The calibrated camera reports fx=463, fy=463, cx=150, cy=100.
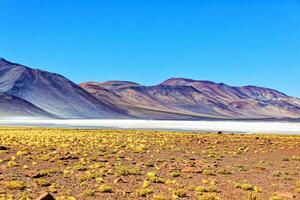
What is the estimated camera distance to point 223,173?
19.6 metres

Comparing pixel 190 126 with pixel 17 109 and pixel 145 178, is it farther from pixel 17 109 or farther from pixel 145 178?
pixel 17 109

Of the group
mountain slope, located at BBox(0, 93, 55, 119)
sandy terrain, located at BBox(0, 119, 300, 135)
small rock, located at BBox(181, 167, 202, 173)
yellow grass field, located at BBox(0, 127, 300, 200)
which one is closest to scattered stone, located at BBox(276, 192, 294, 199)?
yellow grass field, located at BBox(0, 127, 300, 200)

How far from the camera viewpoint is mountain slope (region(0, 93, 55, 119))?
16100 centimetres

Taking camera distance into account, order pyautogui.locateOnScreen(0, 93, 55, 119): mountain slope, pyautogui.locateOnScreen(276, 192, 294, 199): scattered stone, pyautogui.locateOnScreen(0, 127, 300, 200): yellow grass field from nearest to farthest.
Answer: pyautogui.locateOnScreen(276, 192, 294, 199): scattered stone, pyautogui.locateOnScreen(0, 127, 300, 200): yellow grass field, pyautogui.locateOnScreen(0, 93, 55, 119): mountain slope

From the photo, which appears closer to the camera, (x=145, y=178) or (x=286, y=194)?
(x=286, y=194)

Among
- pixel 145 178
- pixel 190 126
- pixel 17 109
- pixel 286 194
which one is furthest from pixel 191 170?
pixel 17 109

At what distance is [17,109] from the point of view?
16712 centimetres

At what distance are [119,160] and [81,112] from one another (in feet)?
573

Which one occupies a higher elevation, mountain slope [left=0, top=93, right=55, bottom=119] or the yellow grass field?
mountain slope [left=0, top=93, right=55, bottom=119]

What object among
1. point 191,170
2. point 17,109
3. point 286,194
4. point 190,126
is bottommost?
point 286,194

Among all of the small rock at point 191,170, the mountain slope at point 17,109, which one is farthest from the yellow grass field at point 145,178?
the mountain slope at point 17,109

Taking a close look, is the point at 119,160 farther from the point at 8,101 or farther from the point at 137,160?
the point at 8,101

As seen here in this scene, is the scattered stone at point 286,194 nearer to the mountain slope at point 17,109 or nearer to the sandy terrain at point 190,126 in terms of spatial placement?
the sandy terrain at point 190,126

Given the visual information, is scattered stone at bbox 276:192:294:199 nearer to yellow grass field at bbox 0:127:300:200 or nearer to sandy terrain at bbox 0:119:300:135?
yellow grass field at bbox 0:127:300:200
